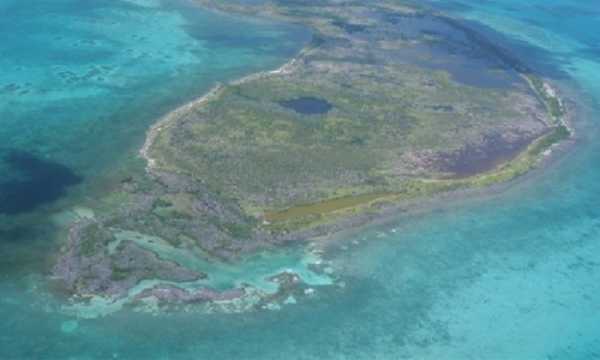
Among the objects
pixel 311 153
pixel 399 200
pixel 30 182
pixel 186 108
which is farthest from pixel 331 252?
pixel 186 108

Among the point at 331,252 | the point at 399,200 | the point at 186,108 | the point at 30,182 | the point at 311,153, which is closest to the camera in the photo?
the point at 331,252

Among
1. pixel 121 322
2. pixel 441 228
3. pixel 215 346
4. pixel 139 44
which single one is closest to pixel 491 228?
pixel 441 228

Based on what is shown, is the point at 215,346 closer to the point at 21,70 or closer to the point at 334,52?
the point at 21,70

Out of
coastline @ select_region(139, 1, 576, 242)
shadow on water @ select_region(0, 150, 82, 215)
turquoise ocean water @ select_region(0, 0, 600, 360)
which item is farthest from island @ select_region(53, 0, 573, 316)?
shadow on water @ select_region(0, 150, 82, 215)

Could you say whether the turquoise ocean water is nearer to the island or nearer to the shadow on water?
the shadow on water

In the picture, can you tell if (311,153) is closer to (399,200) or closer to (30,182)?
(399,200)
